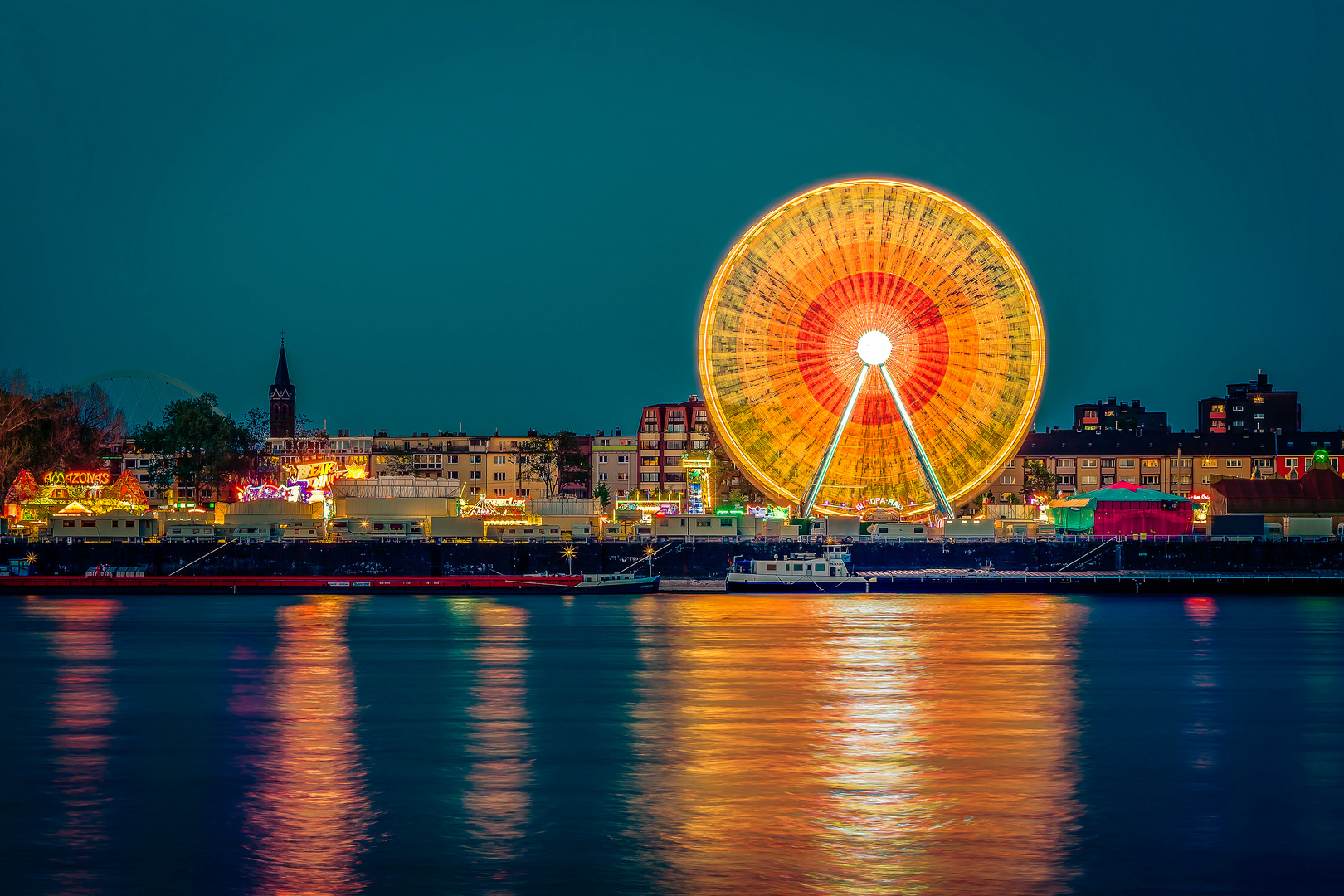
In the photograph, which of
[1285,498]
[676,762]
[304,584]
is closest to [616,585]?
[304,584]

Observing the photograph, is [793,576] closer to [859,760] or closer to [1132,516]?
[1132,516]

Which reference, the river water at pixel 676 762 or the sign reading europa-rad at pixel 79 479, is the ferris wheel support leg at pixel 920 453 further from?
the sign reading europa-rad at pixel 79 479

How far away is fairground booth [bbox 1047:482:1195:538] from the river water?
5208 centimetres

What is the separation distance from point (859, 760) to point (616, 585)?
62.7 m

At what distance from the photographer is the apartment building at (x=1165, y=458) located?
18988 cm

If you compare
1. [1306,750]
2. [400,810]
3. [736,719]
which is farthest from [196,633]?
[1306,750]

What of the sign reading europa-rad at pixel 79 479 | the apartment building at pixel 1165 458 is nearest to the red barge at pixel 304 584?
the sign reading europa-rad at pixel 79 479

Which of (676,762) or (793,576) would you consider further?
(793,576)

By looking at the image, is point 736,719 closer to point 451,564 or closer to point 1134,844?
point 1134,844

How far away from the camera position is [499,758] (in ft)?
123

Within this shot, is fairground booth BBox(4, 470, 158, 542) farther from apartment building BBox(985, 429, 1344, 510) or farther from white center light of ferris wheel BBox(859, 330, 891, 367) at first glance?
apartment building BBox(985, 429, 1344, 510)

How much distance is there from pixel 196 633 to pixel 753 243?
41.3 meters

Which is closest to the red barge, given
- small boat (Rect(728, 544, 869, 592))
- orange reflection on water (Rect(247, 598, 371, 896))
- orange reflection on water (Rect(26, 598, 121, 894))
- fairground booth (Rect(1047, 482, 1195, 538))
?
small boat (Rect(728, 544, 869, 592))

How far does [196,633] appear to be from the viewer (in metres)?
71.1
